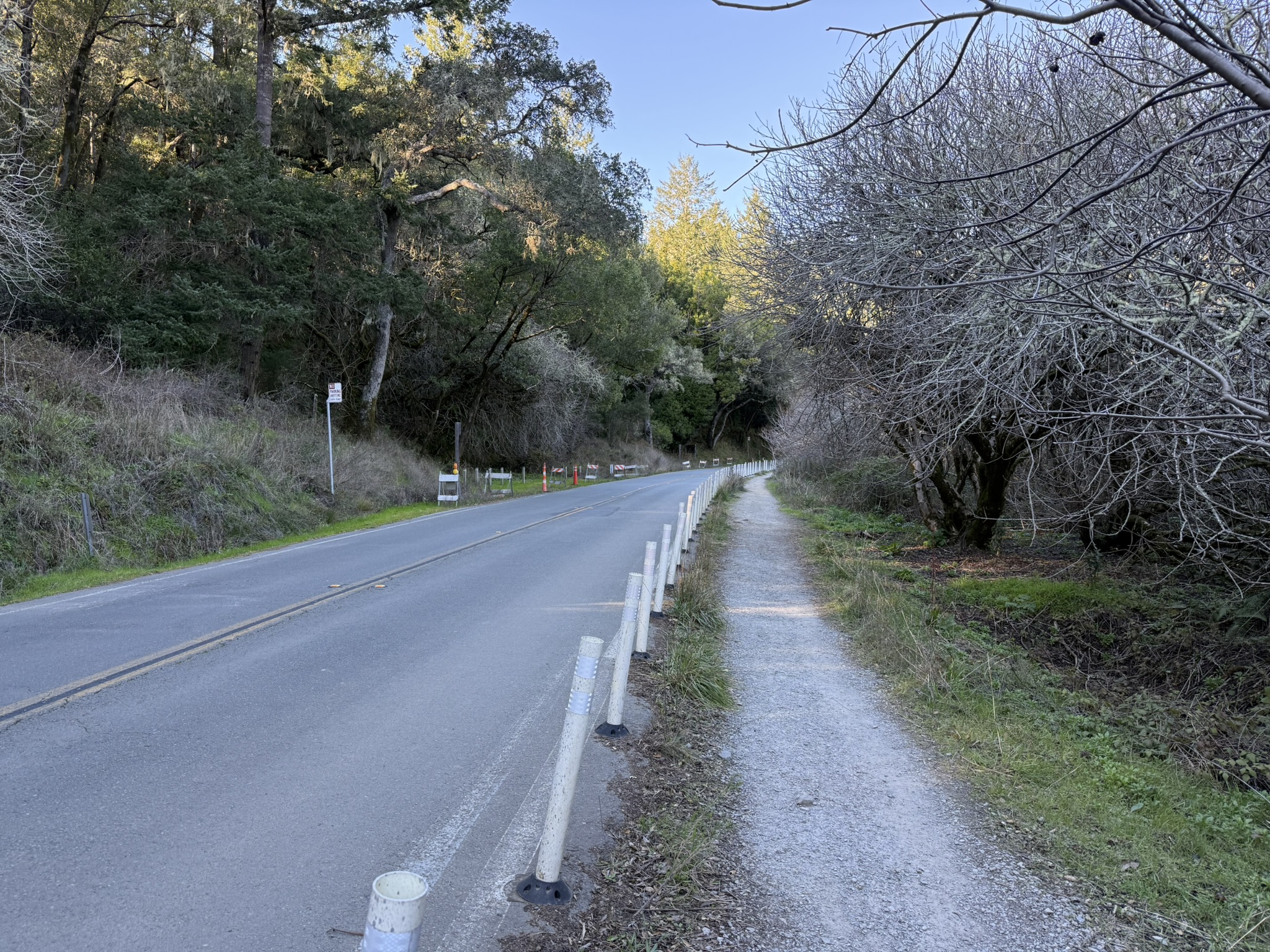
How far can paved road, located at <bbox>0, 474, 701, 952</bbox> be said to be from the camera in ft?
11.4

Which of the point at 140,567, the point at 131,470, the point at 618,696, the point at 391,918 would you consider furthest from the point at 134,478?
the point at 391,918

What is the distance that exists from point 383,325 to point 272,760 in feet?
80.5

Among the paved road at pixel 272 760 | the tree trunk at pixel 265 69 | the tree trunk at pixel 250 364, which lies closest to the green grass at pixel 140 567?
the paved road at pixel 272 760

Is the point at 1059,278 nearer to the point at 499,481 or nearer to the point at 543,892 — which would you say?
the point at 543,892

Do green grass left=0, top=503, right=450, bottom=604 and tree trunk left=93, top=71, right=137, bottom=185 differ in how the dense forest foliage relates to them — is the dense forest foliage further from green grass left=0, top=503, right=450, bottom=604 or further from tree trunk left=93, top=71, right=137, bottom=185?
green grass left=0, top=503, right=450, bottom=604

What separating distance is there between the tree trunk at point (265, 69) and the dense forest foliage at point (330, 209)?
7cm

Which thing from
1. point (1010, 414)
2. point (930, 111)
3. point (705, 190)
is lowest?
point (1010, 414)

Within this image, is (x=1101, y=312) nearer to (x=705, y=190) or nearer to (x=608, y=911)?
(x=608, y=911)

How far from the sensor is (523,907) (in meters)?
3.60

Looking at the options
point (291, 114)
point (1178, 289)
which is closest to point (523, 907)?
point (1178, 289)

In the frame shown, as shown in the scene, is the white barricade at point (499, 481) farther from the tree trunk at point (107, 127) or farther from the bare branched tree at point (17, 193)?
the bare branched tree at point (17, 193)

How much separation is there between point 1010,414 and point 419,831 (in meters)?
9.94

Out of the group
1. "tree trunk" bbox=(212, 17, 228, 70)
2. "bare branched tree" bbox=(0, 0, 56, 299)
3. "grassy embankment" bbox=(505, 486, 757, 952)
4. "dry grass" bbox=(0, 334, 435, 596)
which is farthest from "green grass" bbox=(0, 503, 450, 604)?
"tree trunk" bbox=(212, 17, 228, 70)

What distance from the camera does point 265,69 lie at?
22.5 metres
